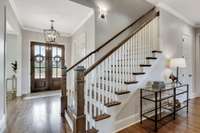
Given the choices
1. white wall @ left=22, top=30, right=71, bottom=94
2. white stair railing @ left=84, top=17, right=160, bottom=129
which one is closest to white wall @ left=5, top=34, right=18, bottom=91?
white wall @ left=22, top=30, right=71, bottom=94

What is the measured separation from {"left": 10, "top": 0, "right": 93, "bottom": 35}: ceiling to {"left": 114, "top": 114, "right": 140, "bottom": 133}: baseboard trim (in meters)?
3.07

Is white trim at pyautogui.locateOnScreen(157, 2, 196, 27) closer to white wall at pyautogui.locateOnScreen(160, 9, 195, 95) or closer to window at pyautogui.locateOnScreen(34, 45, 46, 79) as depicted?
white wall at pyautogui.locateOnScreen(160, 9, 195, 95)

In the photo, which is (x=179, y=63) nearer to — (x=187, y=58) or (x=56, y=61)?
(x=187, y=58)

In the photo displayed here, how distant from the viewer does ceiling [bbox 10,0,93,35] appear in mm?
3613

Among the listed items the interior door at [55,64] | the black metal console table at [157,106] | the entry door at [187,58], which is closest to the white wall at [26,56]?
the interior door at [55,64]

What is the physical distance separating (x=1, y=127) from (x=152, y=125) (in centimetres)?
298

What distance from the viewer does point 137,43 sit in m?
3.13

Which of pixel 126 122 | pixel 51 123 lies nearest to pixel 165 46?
pixel 126 122

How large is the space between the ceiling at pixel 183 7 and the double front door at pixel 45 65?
15.5 feet

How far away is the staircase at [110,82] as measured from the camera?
206cm

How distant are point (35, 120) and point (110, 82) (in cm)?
191

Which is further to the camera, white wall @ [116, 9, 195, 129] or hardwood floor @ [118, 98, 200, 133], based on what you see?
white wall @ [116, 9, 195, 129]

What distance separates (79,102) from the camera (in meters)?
2.02

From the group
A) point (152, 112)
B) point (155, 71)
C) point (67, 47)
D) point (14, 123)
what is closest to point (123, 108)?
point (152, 112)
